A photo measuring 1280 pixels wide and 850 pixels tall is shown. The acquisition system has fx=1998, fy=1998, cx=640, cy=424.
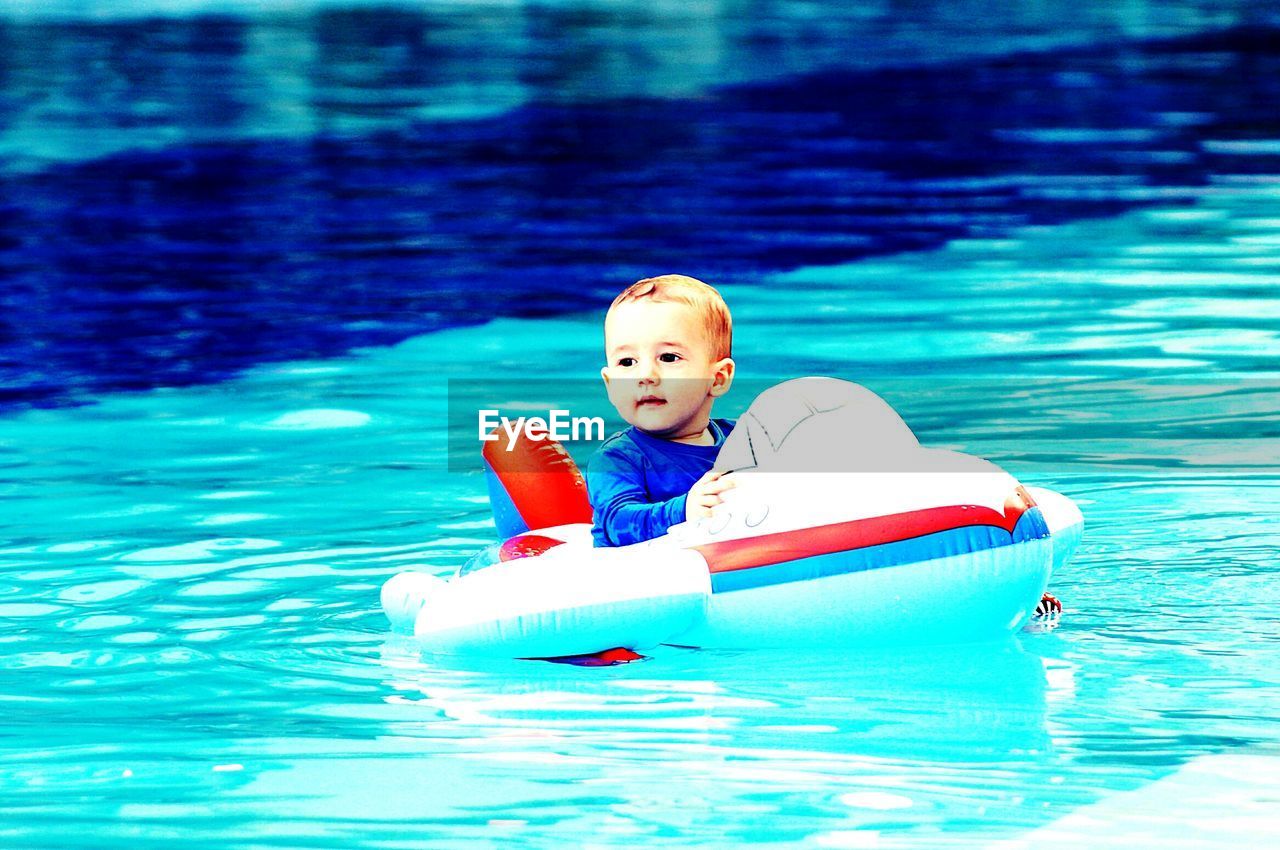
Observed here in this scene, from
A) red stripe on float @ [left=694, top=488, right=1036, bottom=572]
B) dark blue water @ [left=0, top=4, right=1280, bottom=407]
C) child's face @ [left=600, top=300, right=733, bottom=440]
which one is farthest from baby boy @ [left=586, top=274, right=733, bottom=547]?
dark blue water @ [left=0, top=4, right=1280, bottom=407]

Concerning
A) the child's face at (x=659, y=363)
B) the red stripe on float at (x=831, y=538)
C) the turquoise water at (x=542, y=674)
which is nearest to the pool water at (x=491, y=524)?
the turquoise water at (x=542, y=674)

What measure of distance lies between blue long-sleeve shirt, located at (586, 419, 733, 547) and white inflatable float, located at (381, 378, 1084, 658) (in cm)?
6

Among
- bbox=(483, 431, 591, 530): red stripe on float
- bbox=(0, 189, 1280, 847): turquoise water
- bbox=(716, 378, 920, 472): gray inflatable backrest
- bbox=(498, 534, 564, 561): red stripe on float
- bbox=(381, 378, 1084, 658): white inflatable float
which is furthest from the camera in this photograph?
bbox=(483, 431, 591, 530): red stripe on float

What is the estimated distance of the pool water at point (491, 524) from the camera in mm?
3115

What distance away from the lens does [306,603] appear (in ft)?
14.8

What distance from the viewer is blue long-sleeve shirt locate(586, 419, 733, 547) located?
3.91 m

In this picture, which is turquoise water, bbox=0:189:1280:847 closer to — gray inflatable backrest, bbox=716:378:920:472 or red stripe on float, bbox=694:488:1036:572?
red stripe on float, bbox=694:488:1036:572

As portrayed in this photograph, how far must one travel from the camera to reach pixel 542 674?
384 cm

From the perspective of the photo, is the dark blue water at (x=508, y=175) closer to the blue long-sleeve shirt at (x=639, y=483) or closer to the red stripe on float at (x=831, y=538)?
the blue long-sleeve shirt at (x=639, y=483)

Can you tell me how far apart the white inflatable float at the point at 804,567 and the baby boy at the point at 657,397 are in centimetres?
8

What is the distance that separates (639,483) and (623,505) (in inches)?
2.7

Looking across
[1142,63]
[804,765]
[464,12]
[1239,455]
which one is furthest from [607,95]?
[804,765]

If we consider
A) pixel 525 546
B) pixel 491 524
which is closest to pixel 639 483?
pixel 525 546

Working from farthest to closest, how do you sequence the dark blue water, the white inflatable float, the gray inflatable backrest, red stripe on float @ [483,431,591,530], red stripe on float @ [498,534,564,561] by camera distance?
the dark blue water, red stripe on float @ [483,431,591,530], red stripe on float @ [498,534,564,561], the gray inflatable backrest, the white inflatable float
